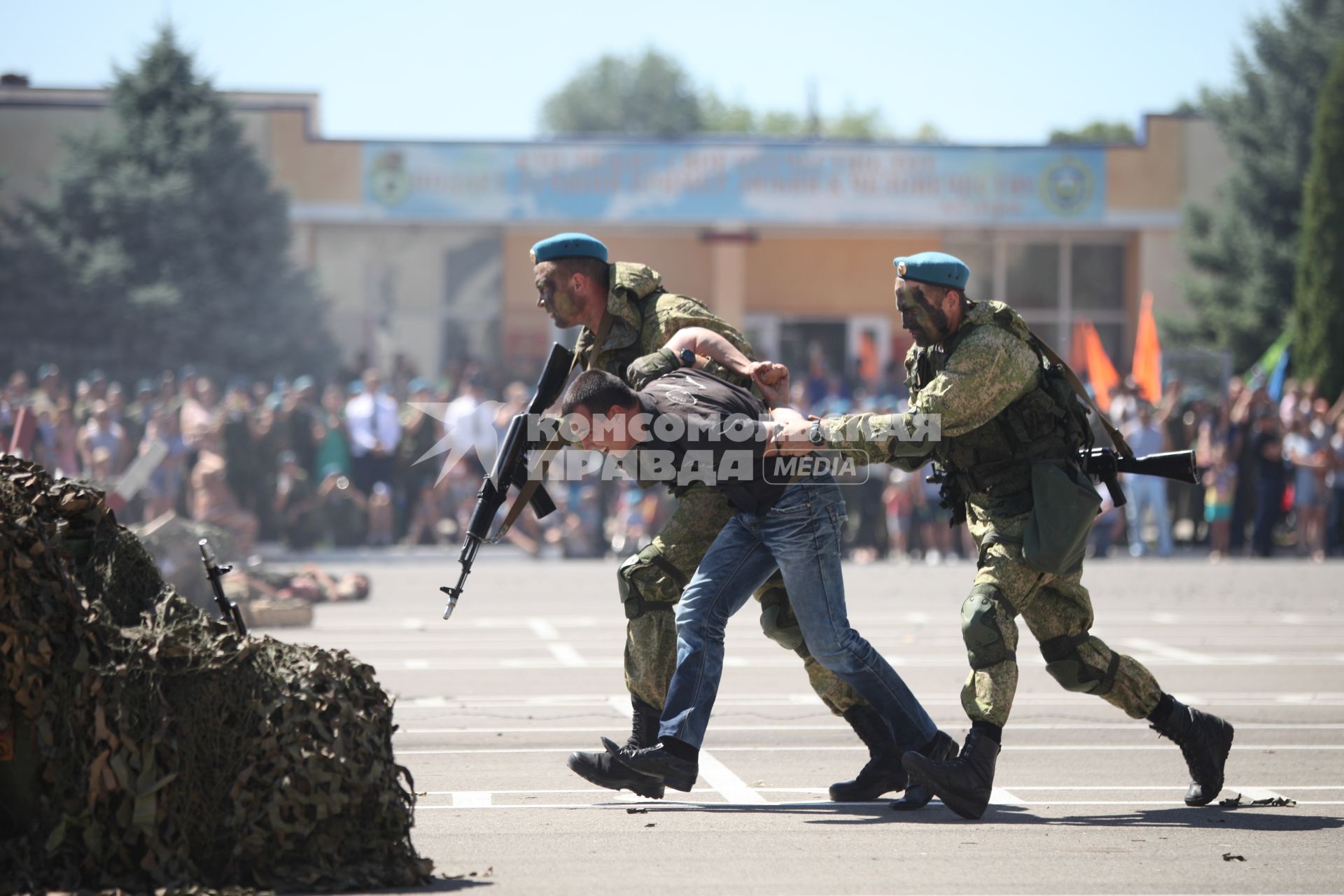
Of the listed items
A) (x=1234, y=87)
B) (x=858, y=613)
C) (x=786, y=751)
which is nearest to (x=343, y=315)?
(x=1234, y=87)

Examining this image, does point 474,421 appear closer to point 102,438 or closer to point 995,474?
point 102,438

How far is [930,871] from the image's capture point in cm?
518

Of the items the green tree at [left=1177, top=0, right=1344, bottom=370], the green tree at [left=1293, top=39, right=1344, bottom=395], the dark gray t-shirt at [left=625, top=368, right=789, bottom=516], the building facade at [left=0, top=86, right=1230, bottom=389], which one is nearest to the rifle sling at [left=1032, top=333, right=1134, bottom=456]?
the dark gray t-shirt at [left=625, top=368, right=789, bottom=516]

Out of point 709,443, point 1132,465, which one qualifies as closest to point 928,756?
point 1132,465

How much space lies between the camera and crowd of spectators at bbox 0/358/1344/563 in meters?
19.4

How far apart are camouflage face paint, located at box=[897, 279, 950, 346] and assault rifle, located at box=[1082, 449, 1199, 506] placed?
702mm

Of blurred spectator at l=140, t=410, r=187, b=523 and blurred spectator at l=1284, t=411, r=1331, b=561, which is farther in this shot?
blurred spectator at l=1284, t=411, r=1331, b=561

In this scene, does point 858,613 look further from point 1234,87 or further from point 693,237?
point 1234,87

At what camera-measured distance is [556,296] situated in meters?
6.68

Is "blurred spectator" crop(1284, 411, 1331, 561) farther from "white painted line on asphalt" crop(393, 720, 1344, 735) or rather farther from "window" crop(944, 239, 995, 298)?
"window" crop(944, 239, 995, 298)

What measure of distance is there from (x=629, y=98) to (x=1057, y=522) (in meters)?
96.2

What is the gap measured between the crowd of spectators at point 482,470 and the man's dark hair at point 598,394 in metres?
12.9

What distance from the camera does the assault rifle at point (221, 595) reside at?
16.6 ft

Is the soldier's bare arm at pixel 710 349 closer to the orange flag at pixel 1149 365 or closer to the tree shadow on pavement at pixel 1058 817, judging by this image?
the tree shadow on pavement at pixel 1058 817
